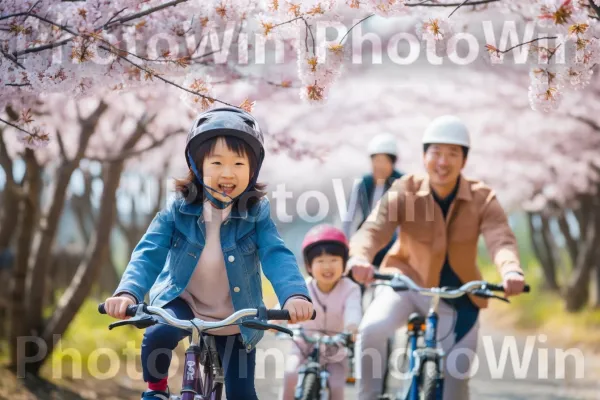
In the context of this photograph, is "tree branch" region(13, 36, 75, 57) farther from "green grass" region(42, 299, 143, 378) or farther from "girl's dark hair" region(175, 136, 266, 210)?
"green grass" region(42, 299, 143, 378)

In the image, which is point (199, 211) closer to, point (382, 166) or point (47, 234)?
point (382, 166)

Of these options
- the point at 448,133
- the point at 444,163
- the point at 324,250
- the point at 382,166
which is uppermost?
the point at 382,166

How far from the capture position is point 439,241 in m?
6.25

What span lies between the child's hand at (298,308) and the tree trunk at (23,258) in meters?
6.93

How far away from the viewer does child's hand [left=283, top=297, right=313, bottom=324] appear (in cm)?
393

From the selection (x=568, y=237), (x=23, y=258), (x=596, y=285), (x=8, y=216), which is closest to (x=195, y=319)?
(x=23, y=258)

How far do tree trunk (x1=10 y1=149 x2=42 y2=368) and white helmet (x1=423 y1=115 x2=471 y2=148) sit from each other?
213 inches

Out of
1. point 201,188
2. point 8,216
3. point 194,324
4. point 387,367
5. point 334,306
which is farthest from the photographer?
point 8,216

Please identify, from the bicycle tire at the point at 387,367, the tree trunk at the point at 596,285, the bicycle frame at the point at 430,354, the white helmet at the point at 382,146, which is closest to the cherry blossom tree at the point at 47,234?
the white helmet at the point at 382,146

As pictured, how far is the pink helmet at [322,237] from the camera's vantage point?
6.71m

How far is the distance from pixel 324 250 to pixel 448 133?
3.91 feet

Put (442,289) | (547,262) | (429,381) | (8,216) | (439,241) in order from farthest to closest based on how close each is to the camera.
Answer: (547,262), (8,216), (439,241), (442,289), (429,381)

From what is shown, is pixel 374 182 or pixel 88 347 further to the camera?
pixel 88 347

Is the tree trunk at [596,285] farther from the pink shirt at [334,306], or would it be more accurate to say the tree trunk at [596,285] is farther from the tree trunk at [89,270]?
the pink shirt at [334,306]
